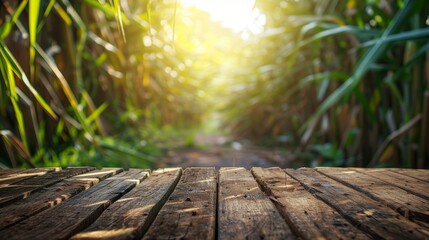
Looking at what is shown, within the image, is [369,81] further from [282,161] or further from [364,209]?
[364,209]

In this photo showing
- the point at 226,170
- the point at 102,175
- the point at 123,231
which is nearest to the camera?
the point at 123,231

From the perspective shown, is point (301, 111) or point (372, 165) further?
point (301, 111)

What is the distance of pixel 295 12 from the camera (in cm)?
305

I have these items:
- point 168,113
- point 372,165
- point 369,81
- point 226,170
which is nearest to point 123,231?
point 226,170

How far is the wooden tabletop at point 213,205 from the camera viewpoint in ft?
1.98

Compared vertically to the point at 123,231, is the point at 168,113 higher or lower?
higher

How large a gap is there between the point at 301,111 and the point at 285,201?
2.67 metres

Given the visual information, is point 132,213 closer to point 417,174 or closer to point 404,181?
point 404,181

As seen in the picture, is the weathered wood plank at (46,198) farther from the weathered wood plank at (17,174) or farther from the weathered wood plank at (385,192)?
the weathered wood plank at (385,192)

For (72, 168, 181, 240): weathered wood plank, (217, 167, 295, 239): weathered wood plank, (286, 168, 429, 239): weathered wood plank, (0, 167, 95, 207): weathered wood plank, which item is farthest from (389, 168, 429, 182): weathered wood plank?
(0, 167, 95, 207): weathered wood plank

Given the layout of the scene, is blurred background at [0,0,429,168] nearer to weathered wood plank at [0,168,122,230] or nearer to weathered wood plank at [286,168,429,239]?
weathered wood plank at [0,168,122,230]

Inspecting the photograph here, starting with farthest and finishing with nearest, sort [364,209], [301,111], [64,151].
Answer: [301,111], [64,151], [364,209]

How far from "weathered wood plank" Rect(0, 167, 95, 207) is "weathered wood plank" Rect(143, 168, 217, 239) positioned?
0.34m

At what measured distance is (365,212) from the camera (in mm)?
706
